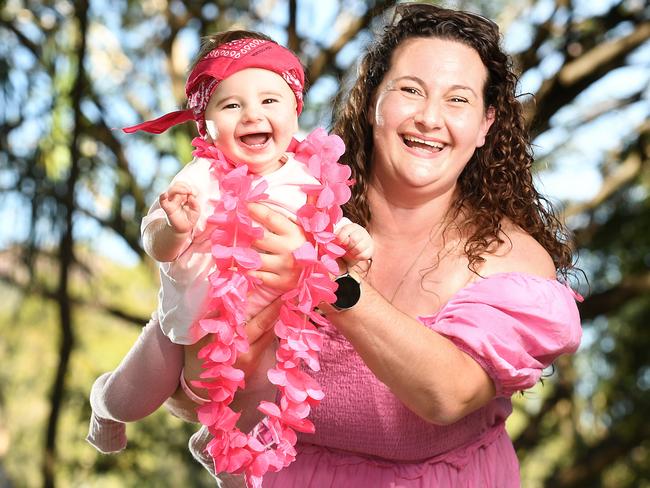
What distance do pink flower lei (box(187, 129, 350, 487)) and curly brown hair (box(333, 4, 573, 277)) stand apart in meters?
0.46

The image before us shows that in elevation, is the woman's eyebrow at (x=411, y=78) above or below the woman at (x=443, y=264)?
above

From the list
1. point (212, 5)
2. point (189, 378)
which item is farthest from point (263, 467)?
point (212, 5)

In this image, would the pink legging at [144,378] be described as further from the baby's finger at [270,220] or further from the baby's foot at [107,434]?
the baby's finger at [270,220]

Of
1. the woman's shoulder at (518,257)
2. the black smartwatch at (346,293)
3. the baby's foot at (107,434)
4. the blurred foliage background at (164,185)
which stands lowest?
the blurred foliage background at (164,185)

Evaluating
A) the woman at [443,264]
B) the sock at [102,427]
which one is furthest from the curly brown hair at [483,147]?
the sock at [102,427]

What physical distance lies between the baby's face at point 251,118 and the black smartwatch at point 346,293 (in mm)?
263

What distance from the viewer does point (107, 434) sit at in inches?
103

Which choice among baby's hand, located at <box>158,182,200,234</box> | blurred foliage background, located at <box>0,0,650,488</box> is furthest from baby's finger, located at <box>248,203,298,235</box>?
blurred foliage background, located at <box>0,0,650,488</box>

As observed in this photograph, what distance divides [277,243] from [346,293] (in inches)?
6.0

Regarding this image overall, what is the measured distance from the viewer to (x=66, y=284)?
6.43 metres

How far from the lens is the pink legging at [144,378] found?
2363mm

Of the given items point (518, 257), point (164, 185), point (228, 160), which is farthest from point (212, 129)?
point (164, 185)

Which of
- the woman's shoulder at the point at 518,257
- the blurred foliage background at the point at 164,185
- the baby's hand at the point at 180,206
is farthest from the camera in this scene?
the blurred foliage background at the point at 164,185

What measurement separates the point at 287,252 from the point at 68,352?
182 inches
